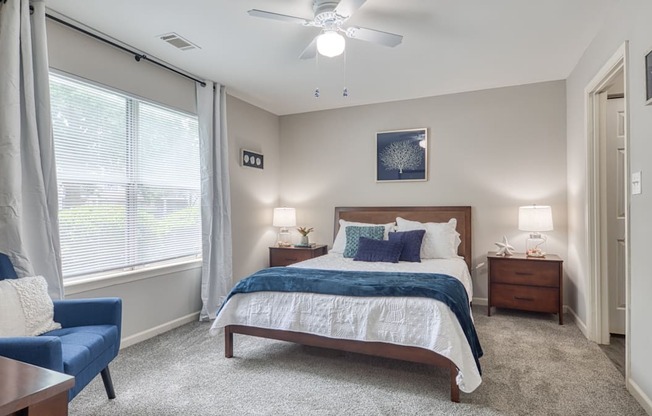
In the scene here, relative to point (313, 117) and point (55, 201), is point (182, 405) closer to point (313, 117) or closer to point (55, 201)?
point (55, 201)

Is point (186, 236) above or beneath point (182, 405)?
above

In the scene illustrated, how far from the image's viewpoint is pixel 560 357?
2.79m

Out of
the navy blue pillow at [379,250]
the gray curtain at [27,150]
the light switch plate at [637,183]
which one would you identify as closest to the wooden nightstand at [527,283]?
the navy blue pillow at [379,250]

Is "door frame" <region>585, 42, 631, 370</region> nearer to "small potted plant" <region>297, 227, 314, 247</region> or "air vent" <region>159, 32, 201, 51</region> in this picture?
"small potted plant" <region>297, 227, 314, 247</region>

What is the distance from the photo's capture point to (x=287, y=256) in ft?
15.8

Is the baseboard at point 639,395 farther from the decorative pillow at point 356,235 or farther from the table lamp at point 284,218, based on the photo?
the table lamp at point 284,218

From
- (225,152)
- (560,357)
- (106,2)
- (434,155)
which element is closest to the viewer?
(106,2)

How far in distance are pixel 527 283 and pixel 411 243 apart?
4.15 feet

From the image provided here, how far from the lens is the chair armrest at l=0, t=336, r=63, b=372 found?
1.52m

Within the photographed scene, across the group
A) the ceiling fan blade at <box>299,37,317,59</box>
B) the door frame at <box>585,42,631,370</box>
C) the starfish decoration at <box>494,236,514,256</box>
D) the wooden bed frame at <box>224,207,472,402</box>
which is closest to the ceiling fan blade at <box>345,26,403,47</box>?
the ceiling fan blade at <box>299,37,317,59</box>

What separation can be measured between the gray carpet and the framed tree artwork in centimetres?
222

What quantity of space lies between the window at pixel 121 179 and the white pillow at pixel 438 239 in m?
2.53

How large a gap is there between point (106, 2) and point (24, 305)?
6.65 feet

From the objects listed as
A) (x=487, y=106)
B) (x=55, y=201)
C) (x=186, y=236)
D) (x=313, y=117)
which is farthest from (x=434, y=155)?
(x=55, y=201)
